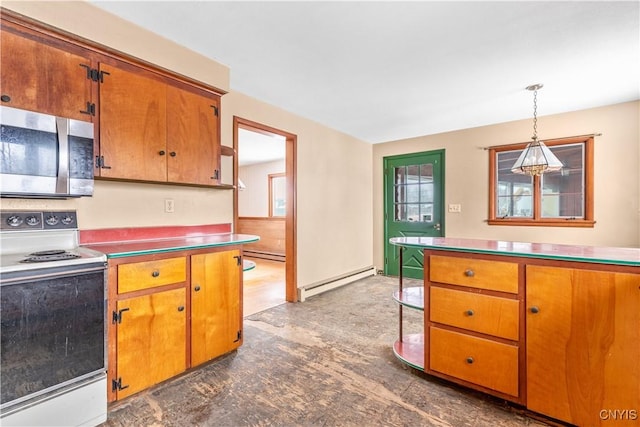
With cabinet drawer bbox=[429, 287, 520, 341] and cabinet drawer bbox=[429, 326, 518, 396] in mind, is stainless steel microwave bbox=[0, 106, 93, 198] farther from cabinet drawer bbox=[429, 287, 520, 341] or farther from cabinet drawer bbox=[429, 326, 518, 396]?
cabinet drawer bbox=[429, 326, 518, 396]

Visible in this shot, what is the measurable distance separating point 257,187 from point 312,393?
21.0 feet

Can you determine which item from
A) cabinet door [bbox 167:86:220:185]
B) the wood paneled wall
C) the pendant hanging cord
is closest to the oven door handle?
cabinet door [bbox 167:86:220:185]

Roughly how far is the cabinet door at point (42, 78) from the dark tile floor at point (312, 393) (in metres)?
1.83

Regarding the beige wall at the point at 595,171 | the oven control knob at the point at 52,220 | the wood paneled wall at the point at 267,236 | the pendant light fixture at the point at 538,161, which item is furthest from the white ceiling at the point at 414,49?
the wood paneled wall at the point at 267,236

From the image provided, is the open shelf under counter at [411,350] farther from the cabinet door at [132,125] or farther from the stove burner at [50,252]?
the stove burner at [50,252]

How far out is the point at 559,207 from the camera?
13.0 ft

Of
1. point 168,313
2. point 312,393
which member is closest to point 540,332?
point 312,393

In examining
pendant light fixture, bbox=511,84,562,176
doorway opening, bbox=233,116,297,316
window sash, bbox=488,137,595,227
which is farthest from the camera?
doorway opening, bbox=233,116,297,316

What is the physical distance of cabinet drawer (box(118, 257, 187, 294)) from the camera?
1788mm

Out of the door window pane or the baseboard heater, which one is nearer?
the baseboard heater

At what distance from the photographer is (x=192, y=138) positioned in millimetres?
2430

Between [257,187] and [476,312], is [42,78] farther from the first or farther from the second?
[257,187]

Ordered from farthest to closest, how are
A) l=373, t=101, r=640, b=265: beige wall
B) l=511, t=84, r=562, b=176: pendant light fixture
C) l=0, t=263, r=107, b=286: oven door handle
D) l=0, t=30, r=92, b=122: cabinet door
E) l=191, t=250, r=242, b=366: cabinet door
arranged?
l=373, t=101, r=640, b=265: beige wall, l=511, t=84, r=562, b=176: pendant light fixture, l=191, t=250, r=242, b=366: cabinet door, l=0, t=30, r=92, b=122: cabinet door, l=0, t=263, r=107, b=286: oven door handle

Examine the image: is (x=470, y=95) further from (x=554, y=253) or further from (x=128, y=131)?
(x=128, y=131)
